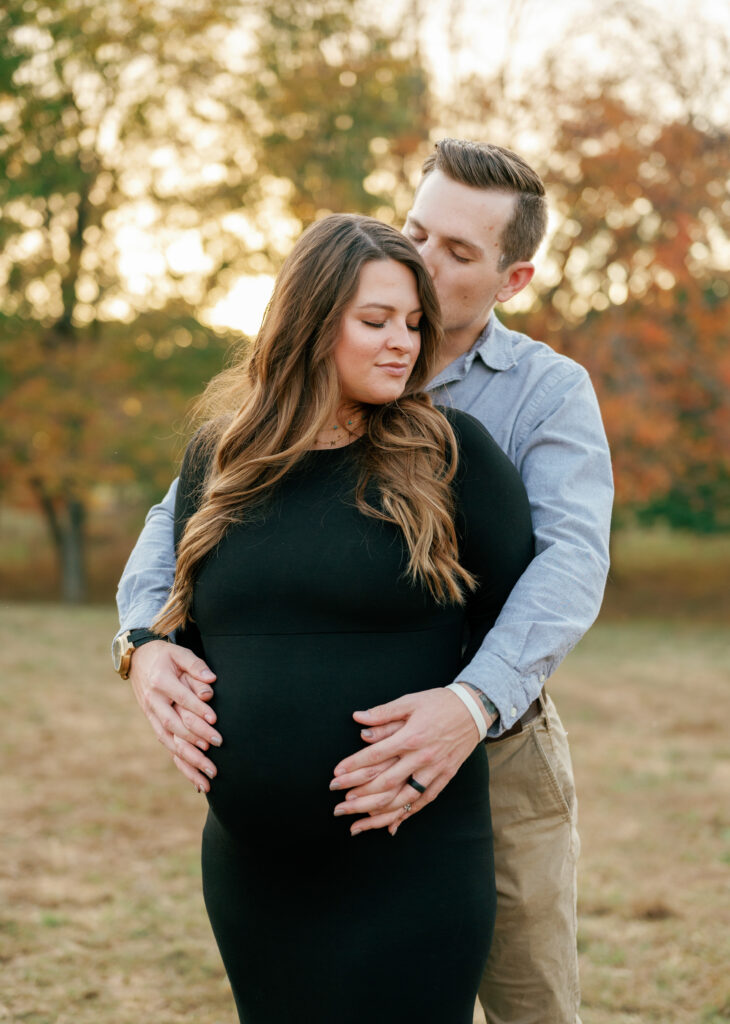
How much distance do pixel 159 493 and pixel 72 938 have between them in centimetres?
1603

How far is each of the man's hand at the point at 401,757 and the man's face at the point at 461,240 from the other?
96 cm

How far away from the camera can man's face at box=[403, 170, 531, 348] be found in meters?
2.35

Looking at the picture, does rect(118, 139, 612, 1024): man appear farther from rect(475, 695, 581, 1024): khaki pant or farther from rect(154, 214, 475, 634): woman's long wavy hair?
rect(154, 214, 475, 634): woman's long wavy hair

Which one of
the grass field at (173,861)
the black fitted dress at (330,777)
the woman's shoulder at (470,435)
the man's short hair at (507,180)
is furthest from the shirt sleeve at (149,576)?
the grass field at (173,861)

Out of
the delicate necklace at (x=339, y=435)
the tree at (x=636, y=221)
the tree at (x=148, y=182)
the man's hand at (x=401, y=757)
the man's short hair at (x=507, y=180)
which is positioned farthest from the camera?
the tree at (x=148, y=182)

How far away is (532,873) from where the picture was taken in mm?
2387

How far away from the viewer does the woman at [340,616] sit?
1.92 metres

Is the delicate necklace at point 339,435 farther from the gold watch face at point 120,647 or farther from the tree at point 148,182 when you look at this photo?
the tree at point 148,182

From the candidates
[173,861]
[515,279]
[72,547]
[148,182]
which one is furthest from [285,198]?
[515,279]

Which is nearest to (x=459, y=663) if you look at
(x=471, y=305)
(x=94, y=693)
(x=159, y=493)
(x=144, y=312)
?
(x=471, y=305)

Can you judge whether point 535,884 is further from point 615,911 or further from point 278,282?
point 615,911

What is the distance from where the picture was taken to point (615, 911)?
4383 mm

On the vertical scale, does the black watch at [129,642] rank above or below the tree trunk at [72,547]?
above

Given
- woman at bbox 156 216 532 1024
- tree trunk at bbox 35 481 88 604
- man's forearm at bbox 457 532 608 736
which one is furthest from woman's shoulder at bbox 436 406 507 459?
tree trunk at bbox 35 481 88 604
